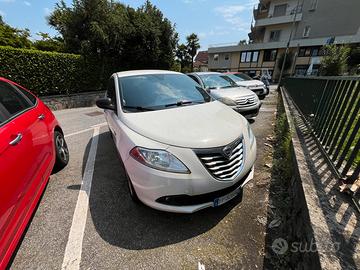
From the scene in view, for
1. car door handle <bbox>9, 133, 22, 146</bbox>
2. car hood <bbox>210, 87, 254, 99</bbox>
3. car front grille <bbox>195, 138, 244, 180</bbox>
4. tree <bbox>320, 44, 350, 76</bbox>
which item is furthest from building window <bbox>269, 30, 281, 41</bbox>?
car door handle <bbox>9, 133, 22, 146</bbox>

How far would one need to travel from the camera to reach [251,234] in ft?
6.77

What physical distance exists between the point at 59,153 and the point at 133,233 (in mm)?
2149

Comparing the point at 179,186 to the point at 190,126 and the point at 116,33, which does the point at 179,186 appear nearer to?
the point at 190,126

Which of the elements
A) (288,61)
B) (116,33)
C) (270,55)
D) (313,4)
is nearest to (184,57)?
(270,55)

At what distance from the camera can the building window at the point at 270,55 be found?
99.7 feet

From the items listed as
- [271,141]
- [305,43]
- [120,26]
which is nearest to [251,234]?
[271,141]

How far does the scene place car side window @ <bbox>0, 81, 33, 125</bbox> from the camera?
7.03 feet

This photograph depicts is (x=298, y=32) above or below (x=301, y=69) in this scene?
above

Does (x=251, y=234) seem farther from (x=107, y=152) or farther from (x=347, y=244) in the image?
(x=107, y=152)

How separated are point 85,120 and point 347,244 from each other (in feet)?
24.1

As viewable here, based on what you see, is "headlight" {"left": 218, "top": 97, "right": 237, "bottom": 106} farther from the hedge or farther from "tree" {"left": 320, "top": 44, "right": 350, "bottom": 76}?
"tree" {"left": 320, "top": 44, "right": 350, "bottom": 76}

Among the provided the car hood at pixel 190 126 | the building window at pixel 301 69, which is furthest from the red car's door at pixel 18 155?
the building window at pixel 301 69

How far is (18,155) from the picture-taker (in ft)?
6.24

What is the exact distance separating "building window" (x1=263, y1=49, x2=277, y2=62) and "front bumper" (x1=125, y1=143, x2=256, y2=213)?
34.4m
